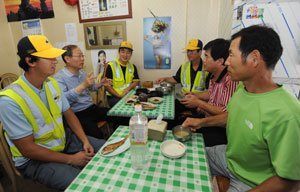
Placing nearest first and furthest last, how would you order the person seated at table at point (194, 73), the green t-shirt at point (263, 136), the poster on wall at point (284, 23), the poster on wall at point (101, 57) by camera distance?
the green t-shirt at point (263, 136)
the poster on wall at point (284, 23)
the person seated at table at point (194, 73)
the poster on wall at point (101, 57)

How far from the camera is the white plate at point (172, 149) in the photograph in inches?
35.5

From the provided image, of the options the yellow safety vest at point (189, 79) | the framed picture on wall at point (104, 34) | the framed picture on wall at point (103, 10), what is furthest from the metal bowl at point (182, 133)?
the framed picture on wall at point (103, 10)

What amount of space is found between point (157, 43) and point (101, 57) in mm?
1199

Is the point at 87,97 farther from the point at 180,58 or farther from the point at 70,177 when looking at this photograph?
the point at 180,58

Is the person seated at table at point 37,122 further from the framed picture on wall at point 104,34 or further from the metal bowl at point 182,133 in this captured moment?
the framed picture on wall at point 104,34

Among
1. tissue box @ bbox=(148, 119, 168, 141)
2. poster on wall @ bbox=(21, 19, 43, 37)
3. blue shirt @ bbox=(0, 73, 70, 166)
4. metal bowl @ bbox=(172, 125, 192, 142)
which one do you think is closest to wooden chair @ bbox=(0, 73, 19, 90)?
poster on wall @ bbox=(21, 19, 43, 37)

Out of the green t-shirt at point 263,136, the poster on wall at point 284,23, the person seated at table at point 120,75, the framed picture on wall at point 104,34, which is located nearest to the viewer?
the green t-shirt at point 263,136

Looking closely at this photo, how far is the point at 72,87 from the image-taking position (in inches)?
77.6

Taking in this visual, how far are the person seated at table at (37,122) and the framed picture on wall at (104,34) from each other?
1.92 m

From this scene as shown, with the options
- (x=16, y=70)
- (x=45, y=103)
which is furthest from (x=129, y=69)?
(x=16, y=70)

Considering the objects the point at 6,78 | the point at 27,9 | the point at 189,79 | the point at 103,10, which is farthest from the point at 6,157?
the point at 27,9

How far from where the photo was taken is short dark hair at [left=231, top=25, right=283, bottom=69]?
32.1 inches

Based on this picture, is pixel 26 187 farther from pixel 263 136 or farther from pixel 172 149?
pixel 263 136

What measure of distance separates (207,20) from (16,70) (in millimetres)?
4404
